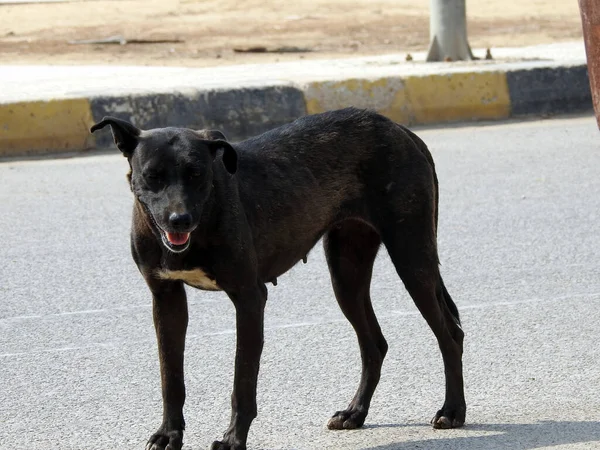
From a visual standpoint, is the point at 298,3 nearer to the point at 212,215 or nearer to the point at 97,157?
the point at 97,157

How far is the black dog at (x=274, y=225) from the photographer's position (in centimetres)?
389

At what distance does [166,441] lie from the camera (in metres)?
4.12

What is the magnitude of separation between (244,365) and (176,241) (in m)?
0.50

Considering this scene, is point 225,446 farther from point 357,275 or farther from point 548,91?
point 548,91

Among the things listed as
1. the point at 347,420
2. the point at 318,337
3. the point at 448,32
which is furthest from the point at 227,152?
the point at 448,32

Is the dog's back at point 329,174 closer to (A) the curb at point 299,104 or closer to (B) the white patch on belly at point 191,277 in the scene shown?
(B) the white patch on belly at point 191,277

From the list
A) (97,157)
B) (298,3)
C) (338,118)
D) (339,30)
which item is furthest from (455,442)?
(298,3)

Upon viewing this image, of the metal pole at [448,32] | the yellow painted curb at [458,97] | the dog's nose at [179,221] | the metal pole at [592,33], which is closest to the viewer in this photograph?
the metal pole at [592,33]

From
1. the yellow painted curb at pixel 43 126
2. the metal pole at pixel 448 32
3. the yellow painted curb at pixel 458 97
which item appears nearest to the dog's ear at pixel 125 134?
the yellow painted curb at pixel 43 126

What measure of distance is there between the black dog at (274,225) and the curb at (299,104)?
5.88 meters

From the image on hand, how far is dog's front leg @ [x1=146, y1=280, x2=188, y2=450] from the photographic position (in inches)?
163

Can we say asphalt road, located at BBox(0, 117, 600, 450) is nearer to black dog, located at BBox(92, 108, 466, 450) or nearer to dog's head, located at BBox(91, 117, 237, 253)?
black dog, located at BBox(92, 108, 466, 450)

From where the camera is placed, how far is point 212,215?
13.0ft

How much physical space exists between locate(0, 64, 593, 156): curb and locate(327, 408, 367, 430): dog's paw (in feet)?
20.1
